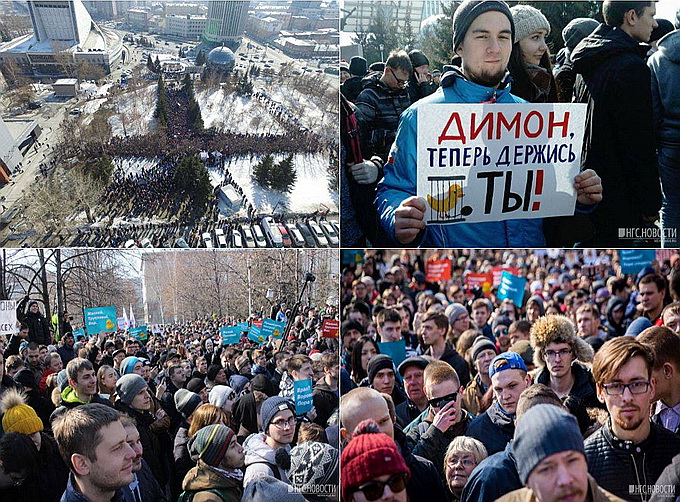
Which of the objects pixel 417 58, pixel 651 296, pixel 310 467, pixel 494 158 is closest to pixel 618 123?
pixel 494 158

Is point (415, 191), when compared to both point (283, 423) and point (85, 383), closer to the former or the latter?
point (283, 423)

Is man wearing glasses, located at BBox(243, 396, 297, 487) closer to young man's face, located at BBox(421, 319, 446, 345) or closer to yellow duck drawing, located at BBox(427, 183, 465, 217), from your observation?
young man's face, located at BBox(421, 319, 446, 345)

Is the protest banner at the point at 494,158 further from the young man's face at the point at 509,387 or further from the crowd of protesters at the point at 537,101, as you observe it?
the young man's face at the point at 509,387

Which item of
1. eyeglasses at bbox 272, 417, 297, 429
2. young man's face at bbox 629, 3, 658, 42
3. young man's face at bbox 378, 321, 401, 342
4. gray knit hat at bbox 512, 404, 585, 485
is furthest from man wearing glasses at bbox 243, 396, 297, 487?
young man's face at bbox 629, 3, 658, 42

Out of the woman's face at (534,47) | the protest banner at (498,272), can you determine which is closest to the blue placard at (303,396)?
the woman's face at (534,47)

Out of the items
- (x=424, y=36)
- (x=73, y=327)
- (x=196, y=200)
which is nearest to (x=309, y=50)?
(x=424, y=36)

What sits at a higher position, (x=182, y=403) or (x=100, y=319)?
(x=100, y=319)
